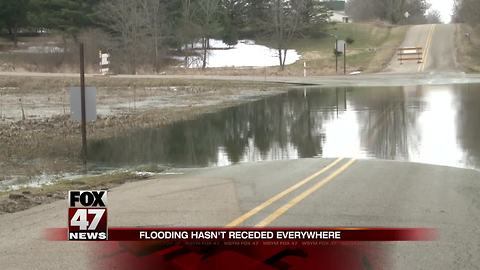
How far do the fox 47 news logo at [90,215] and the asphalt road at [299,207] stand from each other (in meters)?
0.94

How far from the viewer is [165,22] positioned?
7088cm

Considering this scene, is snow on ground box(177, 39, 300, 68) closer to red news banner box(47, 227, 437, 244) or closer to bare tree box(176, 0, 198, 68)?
bare tree box(176, 0, 198, 68)

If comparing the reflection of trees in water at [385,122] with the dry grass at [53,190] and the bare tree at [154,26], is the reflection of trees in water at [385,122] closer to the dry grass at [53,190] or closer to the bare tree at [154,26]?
the dry grass at [53,190]

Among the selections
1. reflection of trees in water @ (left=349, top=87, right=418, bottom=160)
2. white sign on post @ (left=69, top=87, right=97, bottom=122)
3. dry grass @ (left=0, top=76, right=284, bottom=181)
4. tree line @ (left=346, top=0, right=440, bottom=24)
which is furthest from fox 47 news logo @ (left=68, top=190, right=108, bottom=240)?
tree line @ (left=346, top=0, right=440, bottom=24)

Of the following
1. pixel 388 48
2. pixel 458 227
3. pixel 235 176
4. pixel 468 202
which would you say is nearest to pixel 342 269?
pixel 458 227

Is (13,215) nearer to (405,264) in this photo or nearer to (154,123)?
(405,264)

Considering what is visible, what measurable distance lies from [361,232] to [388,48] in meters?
62.3

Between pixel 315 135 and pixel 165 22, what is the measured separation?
55726mm

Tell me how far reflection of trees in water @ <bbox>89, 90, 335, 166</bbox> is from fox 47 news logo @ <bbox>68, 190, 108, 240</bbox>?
9.22 m

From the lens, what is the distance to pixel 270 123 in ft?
69.3

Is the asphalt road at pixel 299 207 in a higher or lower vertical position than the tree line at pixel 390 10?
lower

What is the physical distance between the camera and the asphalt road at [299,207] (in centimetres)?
584

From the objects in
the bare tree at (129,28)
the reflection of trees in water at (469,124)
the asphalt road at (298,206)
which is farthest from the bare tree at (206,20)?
the asphalt road at (298,206)

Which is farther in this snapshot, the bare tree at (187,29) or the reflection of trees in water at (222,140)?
the bare tree at (187,29)
